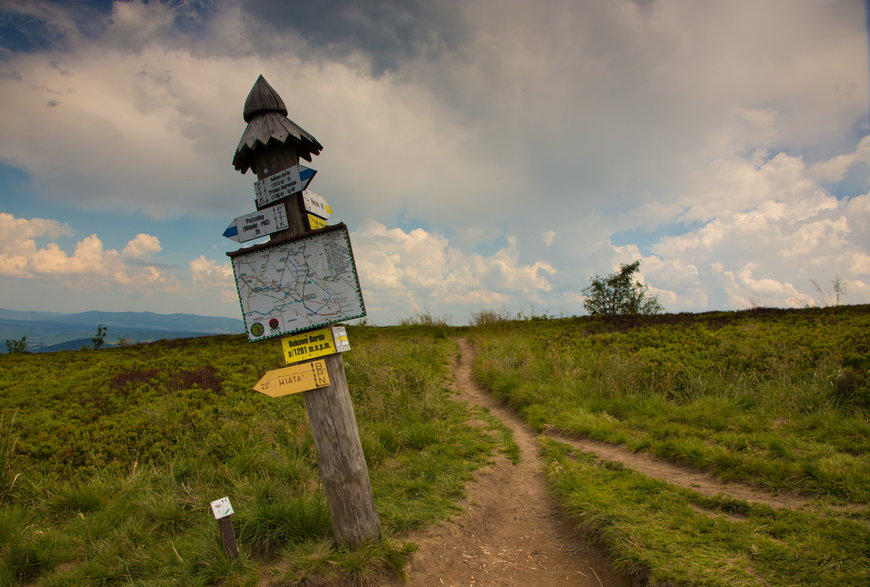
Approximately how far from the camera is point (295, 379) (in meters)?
3.70

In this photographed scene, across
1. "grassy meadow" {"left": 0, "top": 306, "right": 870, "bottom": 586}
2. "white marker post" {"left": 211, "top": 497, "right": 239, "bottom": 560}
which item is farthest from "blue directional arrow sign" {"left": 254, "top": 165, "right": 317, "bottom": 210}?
"grassy meadow" {"left": 0, "top": 306, "right": 870, "bottom": 586}

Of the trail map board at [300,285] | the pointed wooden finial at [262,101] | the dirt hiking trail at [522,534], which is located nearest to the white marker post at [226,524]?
the trail map board at [300,285]

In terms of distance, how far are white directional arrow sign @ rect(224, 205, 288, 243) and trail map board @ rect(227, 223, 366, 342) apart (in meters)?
0.14

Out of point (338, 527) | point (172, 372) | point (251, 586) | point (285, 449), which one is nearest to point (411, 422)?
point (285, 449)

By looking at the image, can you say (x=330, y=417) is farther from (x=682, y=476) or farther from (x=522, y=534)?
(x=682, y=476)

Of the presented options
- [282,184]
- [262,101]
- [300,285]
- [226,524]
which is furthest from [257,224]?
[226,524]

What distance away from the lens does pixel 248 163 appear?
4.34 metres

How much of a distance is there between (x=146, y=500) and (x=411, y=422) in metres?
3.89

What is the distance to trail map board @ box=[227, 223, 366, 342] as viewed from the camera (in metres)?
3.80

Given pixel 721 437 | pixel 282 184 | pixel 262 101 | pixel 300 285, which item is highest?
pixel 262 101

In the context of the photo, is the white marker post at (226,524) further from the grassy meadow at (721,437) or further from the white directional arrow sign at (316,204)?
the grassy meadow at (721,437)

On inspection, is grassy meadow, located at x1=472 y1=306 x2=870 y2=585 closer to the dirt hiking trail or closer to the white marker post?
the dirt hiking trail

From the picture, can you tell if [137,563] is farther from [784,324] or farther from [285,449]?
[784,324]

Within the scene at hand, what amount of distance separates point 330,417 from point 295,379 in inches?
18.5
